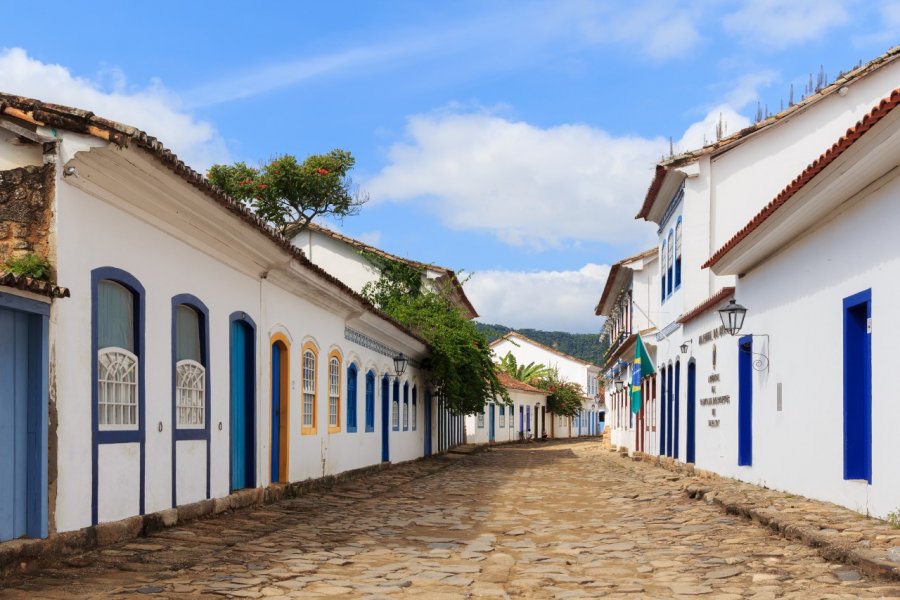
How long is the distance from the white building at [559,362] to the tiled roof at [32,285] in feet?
186

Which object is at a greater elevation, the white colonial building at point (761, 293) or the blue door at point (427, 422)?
the white colonial building at point (761, 293)

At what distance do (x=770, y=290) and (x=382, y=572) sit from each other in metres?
7.58

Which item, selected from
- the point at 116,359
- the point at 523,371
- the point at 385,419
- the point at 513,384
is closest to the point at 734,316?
the point at 116,359

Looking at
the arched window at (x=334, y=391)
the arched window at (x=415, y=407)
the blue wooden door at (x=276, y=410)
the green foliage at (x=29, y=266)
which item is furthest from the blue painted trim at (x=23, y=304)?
the arched window at (x=415, y=407)

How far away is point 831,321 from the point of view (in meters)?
10.4

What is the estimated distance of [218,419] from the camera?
36.5ft

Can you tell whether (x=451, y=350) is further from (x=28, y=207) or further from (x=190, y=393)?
(x=28, y=207)

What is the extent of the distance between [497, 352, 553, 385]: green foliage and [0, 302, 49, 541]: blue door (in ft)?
173

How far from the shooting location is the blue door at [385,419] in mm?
21188

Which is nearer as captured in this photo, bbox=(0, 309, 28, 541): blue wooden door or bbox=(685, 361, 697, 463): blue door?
bbox=(0, 309, 28, 541): blue wooden door

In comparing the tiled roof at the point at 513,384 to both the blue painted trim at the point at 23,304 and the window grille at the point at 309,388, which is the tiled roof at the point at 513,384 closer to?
the window grille at the point at 309,388

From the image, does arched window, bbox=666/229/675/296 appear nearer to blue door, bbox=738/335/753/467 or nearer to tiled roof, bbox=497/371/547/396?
blue door, bbox=738/335/753/467

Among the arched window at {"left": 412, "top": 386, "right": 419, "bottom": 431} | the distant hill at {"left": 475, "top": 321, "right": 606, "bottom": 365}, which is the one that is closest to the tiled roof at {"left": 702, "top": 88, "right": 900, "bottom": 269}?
the arched window at {"left": 412, "top": 386, "right": 419, "bottom": 431}

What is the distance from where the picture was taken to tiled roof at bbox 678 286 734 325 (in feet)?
49.8
